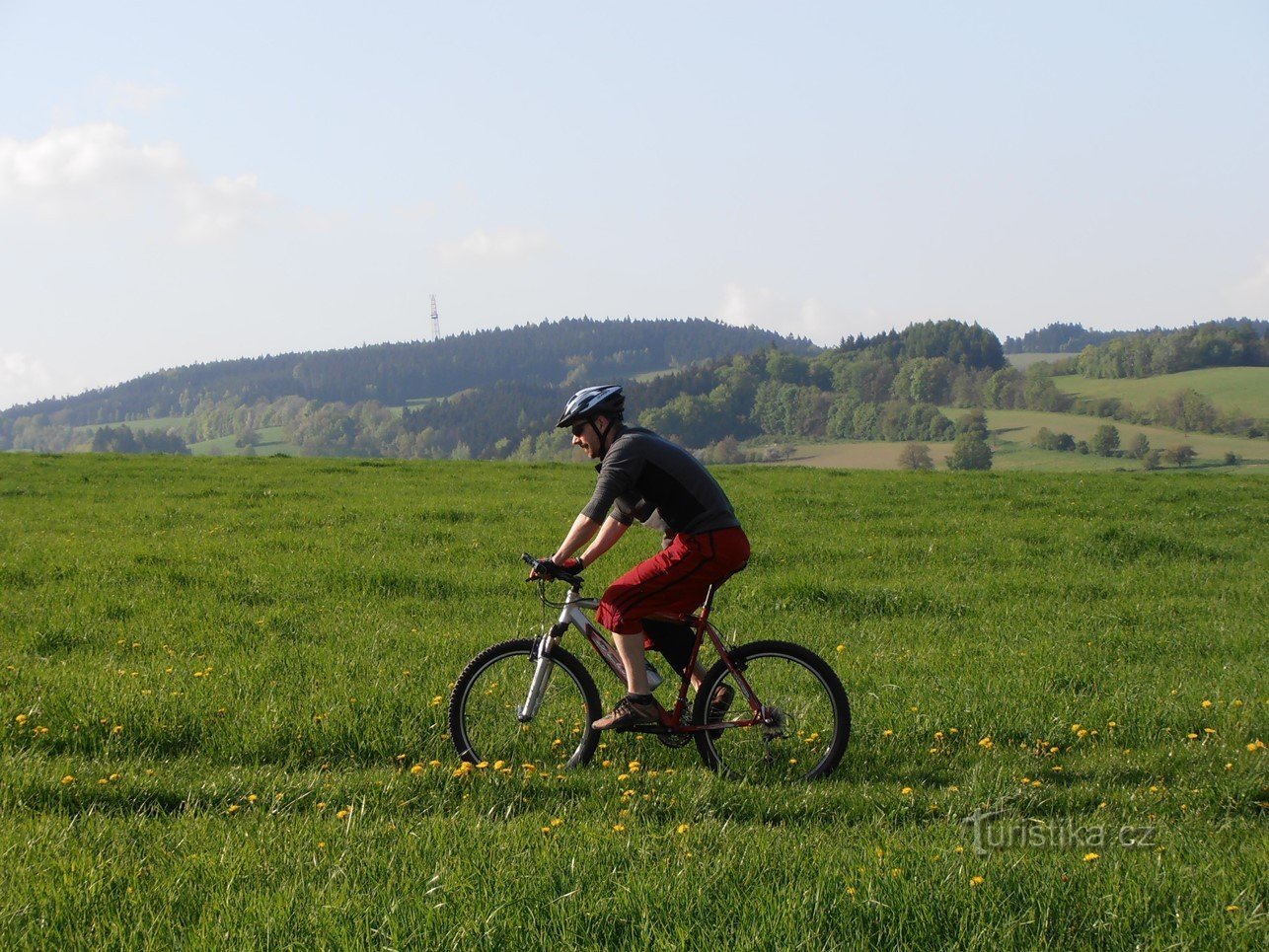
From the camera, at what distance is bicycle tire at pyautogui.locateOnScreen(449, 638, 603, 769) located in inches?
261

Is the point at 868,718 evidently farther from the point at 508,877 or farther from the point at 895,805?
the point at 508,877

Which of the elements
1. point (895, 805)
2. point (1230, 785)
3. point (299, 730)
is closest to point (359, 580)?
point (299, 730)

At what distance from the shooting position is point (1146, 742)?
7309 mm

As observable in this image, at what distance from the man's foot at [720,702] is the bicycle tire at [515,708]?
72 centimetres

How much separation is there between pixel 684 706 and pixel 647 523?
1197mm

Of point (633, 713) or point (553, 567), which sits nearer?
point (553, 567)

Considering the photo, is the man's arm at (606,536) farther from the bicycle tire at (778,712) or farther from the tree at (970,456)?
the tree at (970,456)

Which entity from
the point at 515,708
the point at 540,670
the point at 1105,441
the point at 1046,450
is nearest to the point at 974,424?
the point at 1046,450

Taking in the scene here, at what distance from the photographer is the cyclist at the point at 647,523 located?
20.3 feet

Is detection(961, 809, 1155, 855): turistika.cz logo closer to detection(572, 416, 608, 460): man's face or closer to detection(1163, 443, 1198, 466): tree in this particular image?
detection(572, 416, 608, 460): man's face

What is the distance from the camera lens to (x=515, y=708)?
6.79 metres

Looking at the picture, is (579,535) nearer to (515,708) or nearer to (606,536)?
(606,536)

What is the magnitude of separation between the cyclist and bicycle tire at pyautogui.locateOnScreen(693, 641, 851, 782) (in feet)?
1.39

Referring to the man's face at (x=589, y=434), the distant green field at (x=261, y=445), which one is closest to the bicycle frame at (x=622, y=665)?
the man's face at (x=589, y=434)
